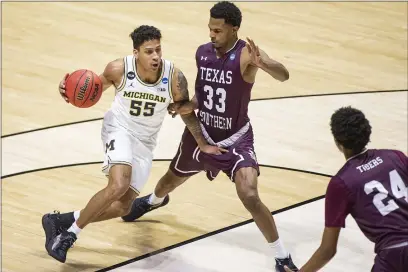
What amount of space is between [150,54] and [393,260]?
2845 mm

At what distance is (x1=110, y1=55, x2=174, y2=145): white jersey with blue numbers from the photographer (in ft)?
24.6

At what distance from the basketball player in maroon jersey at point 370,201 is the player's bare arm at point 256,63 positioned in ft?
5.99

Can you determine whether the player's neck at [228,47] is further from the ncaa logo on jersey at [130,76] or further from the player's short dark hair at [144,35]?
the ncaa logo on jersey at [130,76]

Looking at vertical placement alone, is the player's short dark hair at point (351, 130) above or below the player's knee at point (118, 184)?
above

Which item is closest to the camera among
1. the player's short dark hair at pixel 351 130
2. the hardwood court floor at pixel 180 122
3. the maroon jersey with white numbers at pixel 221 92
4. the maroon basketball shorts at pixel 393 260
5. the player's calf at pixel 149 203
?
the maroon basketball shorts at pixel 393 260

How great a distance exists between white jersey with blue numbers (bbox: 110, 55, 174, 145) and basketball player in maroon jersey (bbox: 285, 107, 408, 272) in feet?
7.80

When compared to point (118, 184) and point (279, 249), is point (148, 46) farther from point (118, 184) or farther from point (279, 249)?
point (279, 249)

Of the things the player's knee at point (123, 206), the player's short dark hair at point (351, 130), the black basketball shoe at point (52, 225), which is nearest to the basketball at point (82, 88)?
the player's knee at point (123, 206)

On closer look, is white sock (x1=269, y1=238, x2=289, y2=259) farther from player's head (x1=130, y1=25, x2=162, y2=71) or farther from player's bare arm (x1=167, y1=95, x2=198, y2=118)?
player's head (x1=130, y1=25, x2=162, y2=71)

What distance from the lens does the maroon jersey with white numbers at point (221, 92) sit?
7488 mm

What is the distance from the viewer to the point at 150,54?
738cm

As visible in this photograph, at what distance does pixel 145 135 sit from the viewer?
7.63m

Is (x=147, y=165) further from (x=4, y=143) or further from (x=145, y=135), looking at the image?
(x=4, y=143)

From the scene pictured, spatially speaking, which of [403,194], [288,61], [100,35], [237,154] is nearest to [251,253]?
[237,154]
